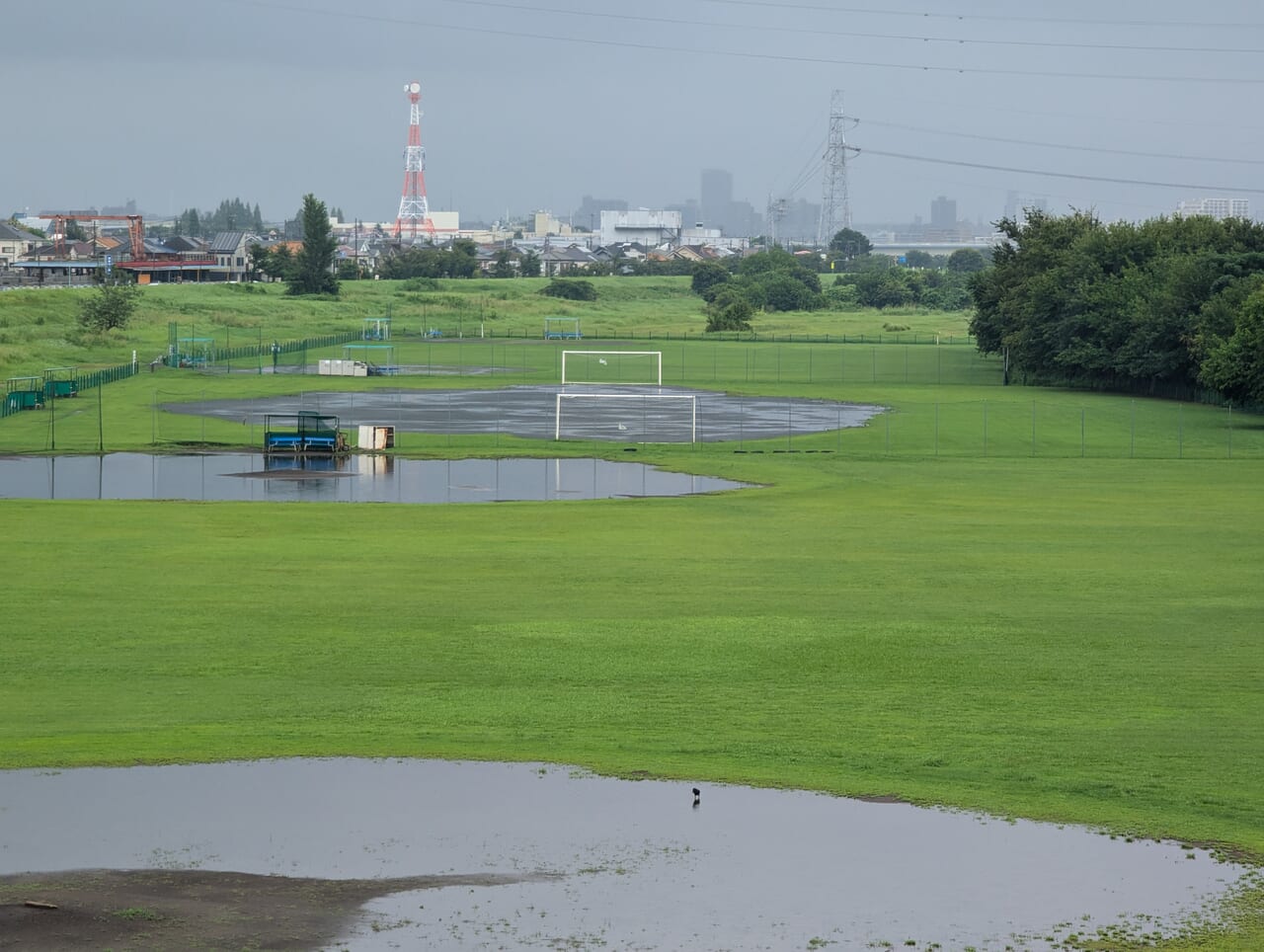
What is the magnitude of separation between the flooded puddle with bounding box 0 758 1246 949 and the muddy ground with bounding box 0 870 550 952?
0.26 m

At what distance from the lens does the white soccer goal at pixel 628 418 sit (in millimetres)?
68625

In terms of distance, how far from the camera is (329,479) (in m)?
54.2

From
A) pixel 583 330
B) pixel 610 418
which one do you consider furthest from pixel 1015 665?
pixel 583 330

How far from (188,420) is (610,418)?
18639mm

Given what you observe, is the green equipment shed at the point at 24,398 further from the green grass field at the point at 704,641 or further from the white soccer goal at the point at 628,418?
the green grass field at the point at 704,641

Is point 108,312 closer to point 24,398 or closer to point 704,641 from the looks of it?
point 24,398

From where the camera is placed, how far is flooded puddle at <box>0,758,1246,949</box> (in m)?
15.9

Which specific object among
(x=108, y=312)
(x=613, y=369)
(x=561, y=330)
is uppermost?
(x=108, y=312)

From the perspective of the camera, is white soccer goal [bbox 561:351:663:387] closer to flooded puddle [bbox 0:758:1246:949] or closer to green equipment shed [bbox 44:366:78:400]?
green equipment shed [bbox 44:366:78:400]

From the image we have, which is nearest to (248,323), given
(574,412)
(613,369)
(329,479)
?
(613,369)

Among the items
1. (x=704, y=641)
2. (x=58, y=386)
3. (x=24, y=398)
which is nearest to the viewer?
(x=704, y=641)

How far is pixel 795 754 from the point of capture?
843 inches

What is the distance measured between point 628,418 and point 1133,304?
33.9 metres

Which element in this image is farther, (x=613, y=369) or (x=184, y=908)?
(x=613, y=369)
